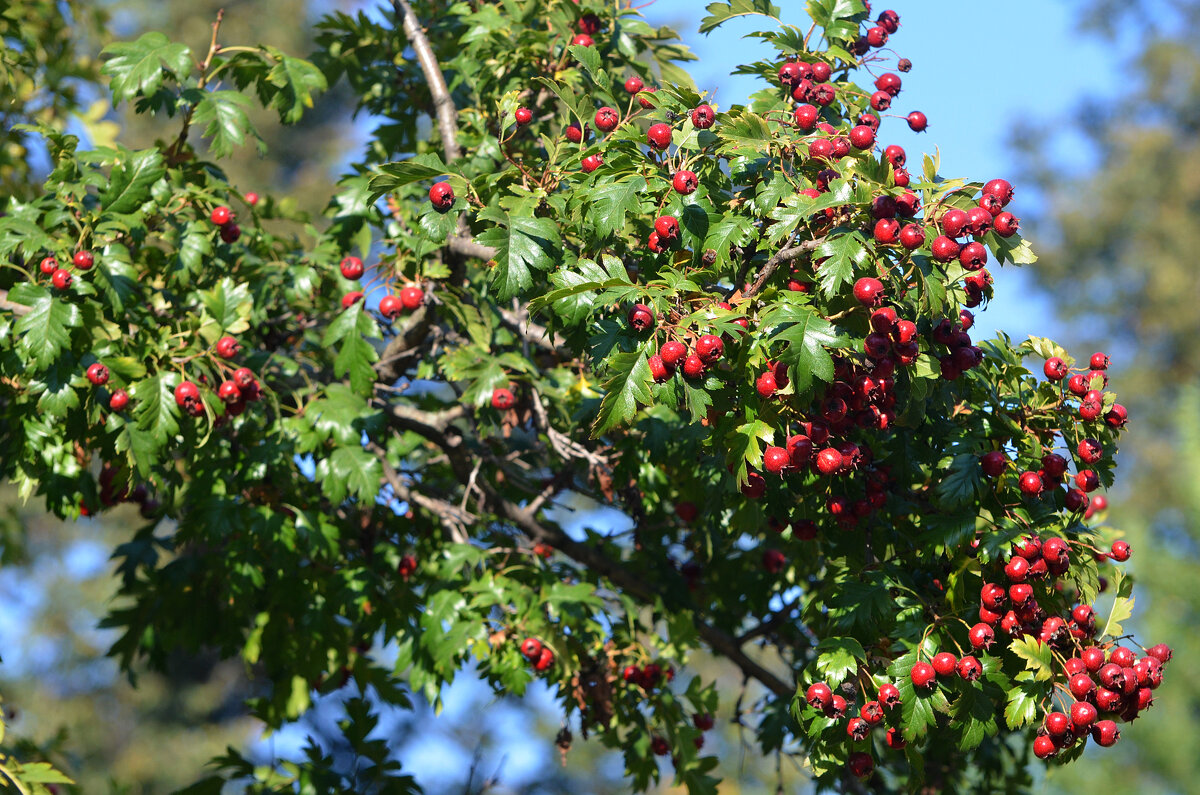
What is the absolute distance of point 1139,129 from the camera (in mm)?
24516

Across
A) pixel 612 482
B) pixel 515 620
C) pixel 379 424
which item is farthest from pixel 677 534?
pixel 379 424

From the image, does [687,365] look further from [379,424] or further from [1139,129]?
[1139,129]

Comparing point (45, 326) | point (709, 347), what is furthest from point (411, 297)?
point (709, 347)

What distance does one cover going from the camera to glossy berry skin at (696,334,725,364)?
2506 mm

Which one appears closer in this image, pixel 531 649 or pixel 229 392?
pixel 229 392

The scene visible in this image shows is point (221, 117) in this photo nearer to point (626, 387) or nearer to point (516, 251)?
point (516, 251)

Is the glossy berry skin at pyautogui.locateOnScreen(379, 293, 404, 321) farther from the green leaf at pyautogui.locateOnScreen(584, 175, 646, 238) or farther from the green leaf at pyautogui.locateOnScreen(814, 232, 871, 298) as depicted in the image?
the green leaf at pyautogui.locateOnScreen(814, 232, 871, 298)

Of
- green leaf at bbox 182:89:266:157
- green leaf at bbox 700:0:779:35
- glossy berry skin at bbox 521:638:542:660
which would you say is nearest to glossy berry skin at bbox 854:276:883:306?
green leaf at bbox 700:0:779:35

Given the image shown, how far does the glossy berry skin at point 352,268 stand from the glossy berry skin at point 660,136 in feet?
5.70

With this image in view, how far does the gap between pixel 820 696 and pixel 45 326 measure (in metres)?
2.60

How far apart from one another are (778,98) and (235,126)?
6.67 feet

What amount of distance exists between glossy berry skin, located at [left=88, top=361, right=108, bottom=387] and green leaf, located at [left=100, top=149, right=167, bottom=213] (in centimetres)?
63

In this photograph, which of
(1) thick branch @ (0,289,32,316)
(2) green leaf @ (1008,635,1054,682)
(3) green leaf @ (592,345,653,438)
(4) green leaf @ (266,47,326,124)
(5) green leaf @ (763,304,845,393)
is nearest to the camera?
(5) green leaf @ (763,304,845,393)

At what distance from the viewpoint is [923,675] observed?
2.65 meters
